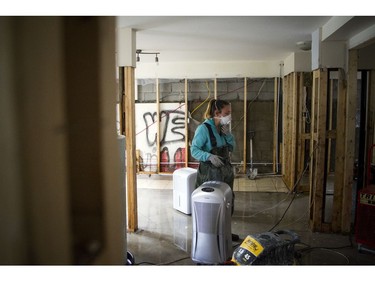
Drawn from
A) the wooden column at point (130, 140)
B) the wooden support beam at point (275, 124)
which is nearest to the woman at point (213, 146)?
the wooden column at point (130, 140)

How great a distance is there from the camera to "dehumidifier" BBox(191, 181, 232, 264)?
8.32ft

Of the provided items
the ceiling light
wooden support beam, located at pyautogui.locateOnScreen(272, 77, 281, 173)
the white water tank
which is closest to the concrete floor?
the white water tank

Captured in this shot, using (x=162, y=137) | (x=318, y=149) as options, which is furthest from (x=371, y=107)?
(x=162, y=137)

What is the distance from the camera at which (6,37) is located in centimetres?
47

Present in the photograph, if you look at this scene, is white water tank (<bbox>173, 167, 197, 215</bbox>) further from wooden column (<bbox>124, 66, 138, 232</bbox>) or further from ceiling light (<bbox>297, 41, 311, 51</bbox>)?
ceiling light (<bbox>297, 41, 311, 51</bbox>)

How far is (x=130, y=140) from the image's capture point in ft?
11.4

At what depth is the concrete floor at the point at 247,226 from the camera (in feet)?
9.68

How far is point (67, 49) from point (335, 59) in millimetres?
3463

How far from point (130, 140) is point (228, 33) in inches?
69.4

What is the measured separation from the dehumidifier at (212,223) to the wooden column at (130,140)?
3.74 ft

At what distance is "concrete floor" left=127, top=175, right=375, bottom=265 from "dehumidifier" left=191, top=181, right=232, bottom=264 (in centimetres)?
28

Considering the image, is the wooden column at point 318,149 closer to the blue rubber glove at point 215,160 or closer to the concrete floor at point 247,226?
the concrete floor at point 247,226

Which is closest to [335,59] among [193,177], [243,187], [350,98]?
[350,98]

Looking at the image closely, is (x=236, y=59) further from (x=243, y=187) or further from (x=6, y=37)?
(x=6, y=37)
